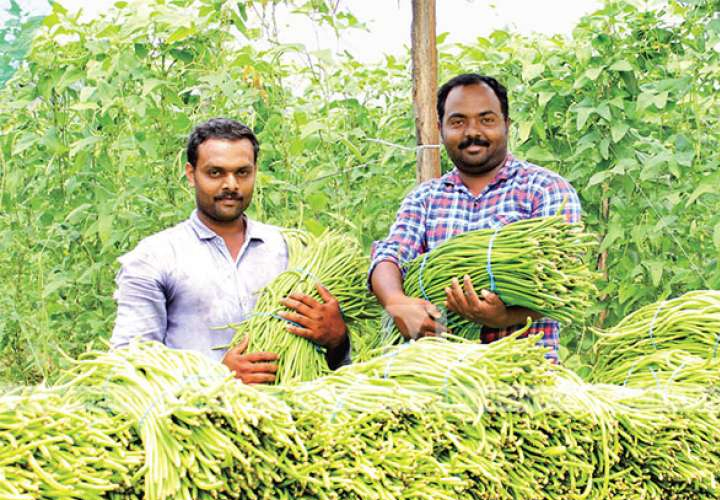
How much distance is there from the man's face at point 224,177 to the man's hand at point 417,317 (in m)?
0.53

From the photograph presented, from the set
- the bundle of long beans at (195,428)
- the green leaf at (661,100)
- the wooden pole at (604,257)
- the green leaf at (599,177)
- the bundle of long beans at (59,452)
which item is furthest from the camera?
the wooden pole at (604,257)

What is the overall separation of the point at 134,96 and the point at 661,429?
94.3 inches

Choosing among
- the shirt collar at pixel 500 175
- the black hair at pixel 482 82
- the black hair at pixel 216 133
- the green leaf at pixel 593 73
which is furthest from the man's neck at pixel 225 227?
the green leaf at pixel 593 73

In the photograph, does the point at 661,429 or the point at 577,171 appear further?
the point at 577,171

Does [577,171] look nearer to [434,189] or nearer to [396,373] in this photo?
[434,189]

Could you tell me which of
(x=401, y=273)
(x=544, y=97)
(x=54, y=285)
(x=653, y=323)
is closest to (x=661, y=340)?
(x=653, y=323)

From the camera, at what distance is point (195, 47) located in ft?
11.6

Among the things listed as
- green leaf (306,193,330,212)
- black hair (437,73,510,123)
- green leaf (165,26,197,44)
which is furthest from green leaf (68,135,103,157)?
black hair (437,73,510,123)

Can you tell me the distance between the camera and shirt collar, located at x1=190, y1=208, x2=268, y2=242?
8.02 feet

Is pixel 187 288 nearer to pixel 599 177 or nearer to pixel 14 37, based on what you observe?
pixel 599 177

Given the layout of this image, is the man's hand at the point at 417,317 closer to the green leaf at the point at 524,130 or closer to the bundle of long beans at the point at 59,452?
the bundle of long beans at the point at 59,452

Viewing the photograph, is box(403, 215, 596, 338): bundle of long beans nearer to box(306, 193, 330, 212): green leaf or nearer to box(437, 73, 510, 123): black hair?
box(437, 73, 510, 123): black hair

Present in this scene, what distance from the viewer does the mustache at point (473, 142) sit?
8.13 ft

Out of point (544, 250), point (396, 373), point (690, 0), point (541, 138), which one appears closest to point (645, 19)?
point (690, 0)
